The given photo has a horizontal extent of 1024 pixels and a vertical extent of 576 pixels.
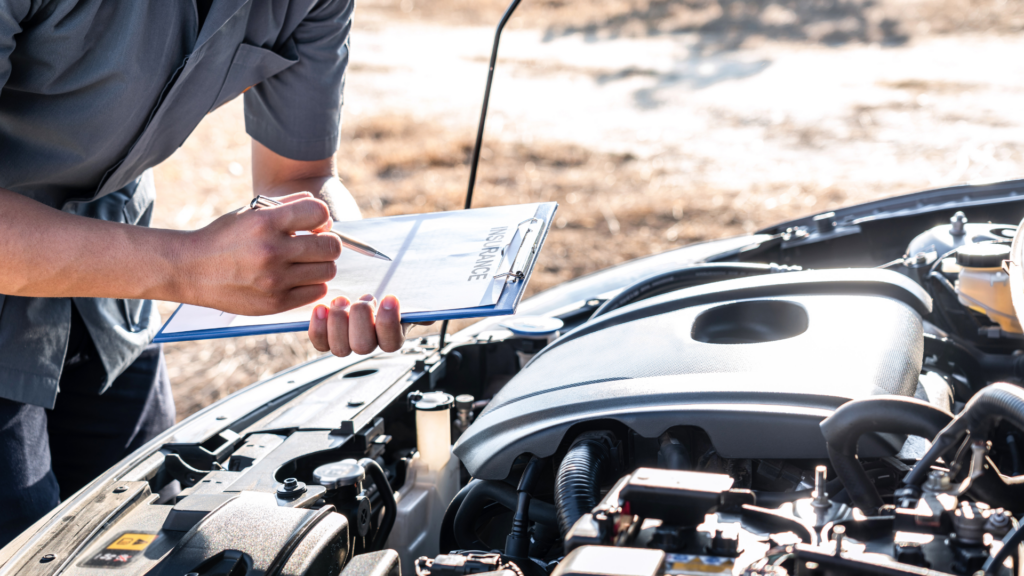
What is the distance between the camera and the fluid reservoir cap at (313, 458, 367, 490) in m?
1.07

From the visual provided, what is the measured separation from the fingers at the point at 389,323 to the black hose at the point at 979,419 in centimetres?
60

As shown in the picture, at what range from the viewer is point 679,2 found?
11.0 m

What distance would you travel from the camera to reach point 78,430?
1.64 meters

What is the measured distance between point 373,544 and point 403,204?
14.7ft

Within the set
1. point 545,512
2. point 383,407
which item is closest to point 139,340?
point 383,407

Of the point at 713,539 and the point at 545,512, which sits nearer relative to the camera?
the point at 713,539

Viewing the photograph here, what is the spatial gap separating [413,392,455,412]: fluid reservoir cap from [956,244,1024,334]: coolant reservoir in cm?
86

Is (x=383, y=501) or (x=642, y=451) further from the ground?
(x=642, y=451)

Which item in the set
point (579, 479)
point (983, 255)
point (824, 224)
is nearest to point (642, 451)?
point (579, 479)

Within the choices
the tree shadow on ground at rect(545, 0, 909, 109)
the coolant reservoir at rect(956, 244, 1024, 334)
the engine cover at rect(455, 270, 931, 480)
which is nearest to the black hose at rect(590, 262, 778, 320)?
the engine cover at rect(455, 270, 931, 480)

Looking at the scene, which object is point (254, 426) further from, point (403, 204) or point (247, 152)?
point (247, 152)

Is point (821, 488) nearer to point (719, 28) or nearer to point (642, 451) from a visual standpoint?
point (642, 451)

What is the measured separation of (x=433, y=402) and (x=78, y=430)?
2.76 feet

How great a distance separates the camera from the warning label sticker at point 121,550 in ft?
3.10
